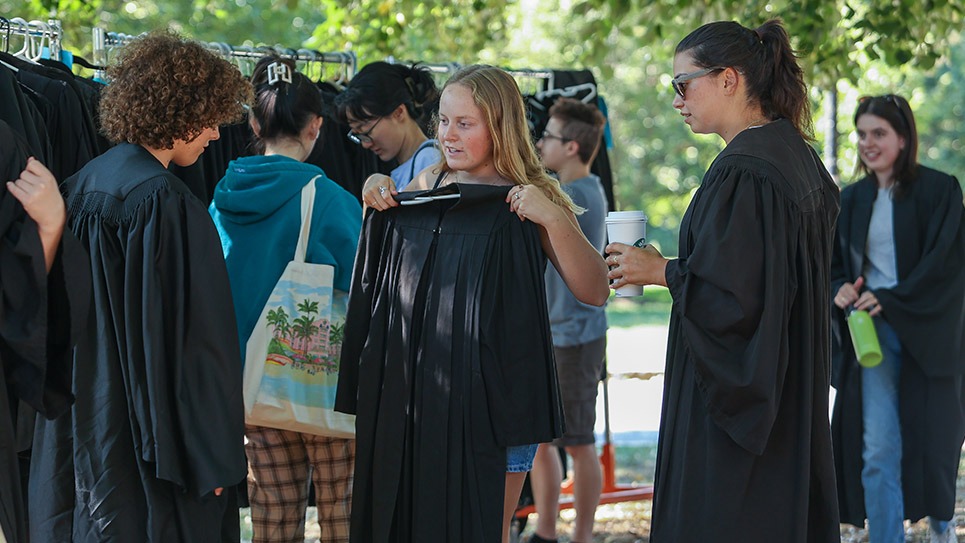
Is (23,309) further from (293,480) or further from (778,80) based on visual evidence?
(778,80)

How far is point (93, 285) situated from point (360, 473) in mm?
944

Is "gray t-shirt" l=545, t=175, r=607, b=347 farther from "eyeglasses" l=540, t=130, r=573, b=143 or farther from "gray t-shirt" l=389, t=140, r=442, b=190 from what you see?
"gray t-shirt" l=389, t=140, r=442, b=190

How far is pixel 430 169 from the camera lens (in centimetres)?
343

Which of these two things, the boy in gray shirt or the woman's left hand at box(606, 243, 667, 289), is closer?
the woman's left hand at box(606, 243, 667, 289)

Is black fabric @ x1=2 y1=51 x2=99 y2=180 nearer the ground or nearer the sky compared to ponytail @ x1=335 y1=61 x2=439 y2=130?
nearer the ground

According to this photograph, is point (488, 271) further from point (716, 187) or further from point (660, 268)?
point (716, 187)

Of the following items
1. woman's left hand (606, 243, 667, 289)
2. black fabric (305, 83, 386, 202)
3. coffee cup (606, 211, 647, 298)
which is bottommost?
woman's left hand (606, 243, 667, 289)

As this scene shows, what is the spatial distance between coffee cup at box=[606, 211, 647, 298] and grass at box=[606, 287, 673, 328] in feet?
55.9

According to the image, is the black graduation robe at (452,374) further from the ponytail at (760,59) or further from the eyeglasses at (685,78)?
the ponytail at (760,59)

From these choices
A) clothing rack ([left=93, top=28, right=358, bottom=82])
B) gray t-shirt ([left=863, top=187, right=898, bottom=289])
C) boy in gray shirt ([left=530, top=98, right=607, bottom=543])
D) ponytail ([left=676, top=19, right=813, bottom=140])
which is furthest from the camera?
boy in gray shirt ([left=530, top=98, right=607, bottom=543])

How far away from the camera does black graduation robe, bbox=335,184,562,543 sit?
120 inches

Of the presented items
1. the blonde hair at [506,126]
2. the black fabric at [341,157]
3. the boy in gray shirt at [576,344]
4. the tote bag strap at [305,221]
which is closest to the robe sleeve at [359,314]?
the tote bag strap at [305,221]

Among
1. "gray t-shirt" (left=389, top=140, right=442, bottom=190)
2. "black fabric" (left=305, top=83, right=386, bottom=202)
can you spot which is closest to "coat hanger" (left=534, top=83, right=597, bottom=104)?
"black fabric" (left=305, top=83, right=386, bottom=202)

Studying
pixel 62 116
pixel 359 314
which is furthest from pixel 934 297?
pixel 62 116
